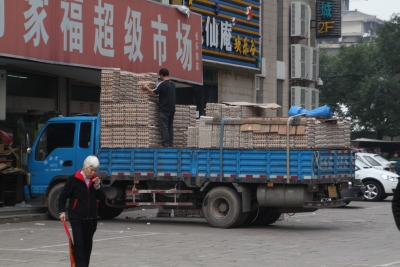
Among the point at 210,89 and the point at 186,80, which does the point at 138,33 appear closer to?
the point at 186,80

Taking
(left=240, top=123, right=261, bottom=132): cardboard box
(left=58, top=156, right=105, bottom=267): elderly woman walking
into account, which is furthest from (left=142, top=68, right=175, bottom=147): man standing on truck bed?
(left=58, top=156, right=105, bottom=267): elderly woman walking

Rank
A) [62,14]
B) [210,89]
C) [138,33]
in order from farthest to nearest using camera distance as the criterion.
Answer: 1. [210,89]
2. [138,33]
3. [62,14]

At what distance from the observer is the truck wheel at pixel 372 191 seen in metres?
26.5

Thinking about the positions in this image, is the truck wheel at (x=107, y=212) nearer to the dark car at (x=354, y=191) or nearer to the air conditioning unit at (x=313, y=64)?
the dark car at (x=354, y=191)

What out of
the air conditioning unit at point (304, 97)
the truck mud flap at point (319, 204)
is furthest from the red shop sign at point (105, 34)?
the air conditioning unit at point (304, 97)

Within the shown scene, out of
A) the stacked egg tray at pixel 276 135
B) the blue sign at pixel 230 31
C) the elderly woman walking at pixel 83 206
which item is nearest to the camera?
the elderly woman walking at pixel 83 206

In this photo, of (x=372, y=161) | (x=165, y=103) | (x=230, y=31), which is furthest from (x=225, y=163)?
(x=230, y=31)

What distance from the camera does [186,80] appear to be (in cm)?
2502

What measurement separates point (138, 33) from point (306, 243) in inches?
416

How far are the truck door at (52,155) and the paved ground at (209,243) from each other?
1.00 meters

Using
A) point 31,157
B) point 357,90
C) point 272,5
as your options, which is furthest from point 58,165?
point 357,90

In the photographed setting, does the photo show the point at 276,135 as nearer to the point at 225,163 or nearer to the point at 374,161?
the point at 225,163

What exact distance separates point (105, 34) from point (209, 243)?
9.14 meters

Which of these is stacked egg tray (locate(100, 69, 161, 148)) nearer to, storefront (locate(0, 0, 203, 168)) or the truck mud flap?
storefront (locate(0, 0, 203, 168))
